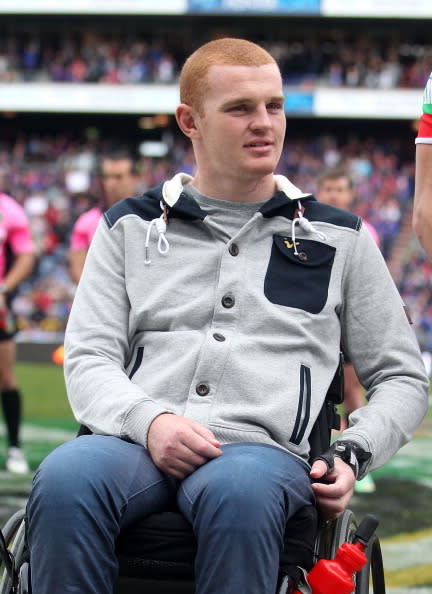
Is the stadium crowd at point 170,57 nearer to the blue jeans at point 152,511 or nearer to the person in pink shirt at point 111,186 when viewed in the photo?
the person in pink shirt at point 111,186

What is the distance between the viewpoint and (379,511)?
536cm

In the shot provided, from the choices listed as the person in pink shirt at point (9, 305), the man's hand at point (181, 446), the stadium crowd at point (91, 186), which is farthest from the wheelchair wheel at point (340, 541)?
the stadium crowd at point (91, 186)

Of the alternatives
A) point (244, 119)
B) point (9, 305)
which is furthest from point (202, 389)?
point (9, 305)

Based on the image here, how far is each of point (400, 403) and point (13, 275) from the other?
487 cm

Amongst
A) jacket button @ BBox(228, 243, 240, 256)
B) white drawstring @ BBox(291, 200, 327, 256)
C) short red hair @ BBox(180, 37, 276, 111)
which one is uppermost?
short red hair @ BBox(180, 37, 276, 111)

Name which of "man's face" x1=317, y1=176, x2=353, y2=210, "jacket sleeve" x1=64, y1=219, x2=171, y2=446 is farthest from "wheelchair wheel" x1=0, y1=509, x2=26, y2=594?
"man's face" x1=317, y1=176, x2=353, y2=210

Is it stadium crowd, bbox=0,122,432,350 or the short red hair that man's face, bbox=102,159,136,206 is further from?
stadium crowd, bbox=0,122,432,350

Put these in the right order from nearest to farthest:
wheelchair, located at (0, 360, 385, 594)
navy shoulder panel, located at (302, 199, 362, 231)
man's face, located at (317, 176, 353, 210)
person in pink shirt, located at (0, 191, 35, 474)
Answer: wheelchair, located at (0, 360, 385, 594) < navy shoulder panel, located at (302, 199, 362, 231) < man's face, located at (317, 176, 353, 210) < person in pink shirt, located at (0, 191, 35, 474)

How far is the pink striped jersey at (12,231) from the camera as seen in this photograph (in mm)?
7027

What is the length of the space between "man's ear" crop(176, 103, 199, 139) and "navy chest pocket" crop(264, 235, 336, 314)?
37 cm

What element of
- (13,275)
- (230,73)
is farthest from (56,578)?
(13,275)

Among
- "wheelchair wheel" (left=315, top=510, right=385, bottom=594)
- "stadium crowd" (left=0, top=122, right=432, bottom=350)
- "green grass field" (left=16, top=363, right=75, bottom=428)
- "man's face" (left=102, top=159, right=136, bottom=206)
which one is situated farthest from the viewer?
"stadium crowd" (left=0, top=122, right=432, bottom=350)

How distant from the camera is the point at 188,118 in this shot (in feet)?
8.92

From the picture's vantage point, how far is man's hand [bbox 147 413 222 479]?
225 cm
